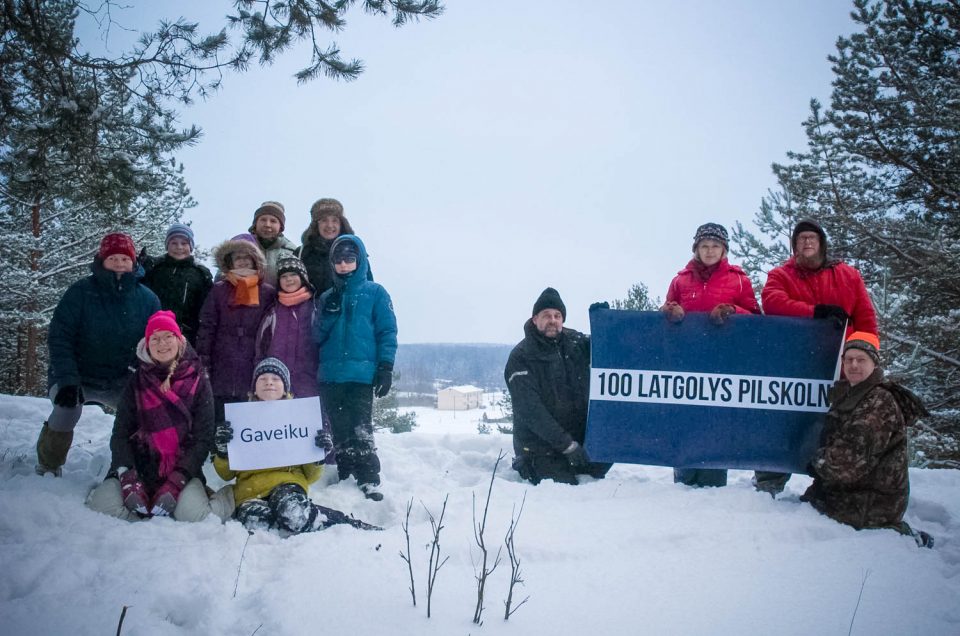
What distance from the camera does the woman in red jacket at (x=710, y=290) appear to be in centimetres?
464

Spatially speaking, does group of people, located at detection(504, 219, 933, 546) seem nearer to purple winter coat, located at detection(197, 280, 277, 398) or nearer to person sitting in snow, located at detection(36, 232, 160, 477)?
purple winter coat, located at detection(197, 280, 277, 398)

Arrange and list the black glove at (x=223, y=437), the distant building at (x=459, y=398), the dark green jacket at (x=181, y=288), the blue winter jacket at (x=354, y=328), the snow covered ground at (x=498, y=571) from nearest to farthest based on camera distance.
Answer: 1. the snow covered ground at (x=498, y=571)
2. the black glove at (x=223, y=437)
3. the blue winter jacket at (x=354, y=328)
4. the dark green jacket at (x=181, y=288)
5. the distant building at (x=459, y=398)

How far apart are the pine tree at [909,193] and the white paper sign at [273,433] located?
9672mm

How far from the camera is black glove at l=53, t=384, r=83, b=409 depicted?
3920 millimetres

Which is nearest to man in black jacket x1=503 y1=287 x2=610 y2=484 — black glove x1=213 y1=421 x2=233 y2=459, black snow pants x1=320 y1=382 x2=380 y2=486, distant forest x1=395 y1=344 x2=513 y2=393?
black snow pants x1=320 y1=382 x2=380 y2=486

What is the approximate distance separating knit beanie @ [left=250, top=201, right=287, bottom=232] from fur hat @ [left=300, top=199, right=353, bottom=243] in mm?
271

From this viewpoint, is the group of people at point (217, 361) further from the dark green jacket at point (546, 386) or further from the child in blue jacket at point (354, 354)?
the dark green jacket at point (546, 386)

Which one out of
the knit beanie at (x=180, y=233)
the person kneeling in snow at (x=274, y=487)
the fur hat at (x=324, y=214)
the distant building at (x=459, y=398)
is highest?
the fur hat at (x=324, y=214)

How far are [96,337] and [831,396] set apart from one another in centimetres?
576

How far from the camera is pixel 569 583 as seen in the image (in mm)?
2848

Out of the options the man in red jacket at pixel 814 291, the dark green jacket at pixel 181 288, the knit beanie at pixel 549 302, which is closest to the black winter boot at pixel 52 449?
the dark green jacket at pixel 181 288

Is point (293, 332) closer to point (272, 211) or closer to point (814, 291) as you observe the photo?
point (272, 211)

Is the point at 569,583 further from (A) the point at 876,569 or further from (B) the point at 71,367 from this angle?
(B) the point at 71,367

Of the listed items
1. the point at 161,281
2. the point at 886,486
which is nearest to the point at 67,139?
the point at 161,281
